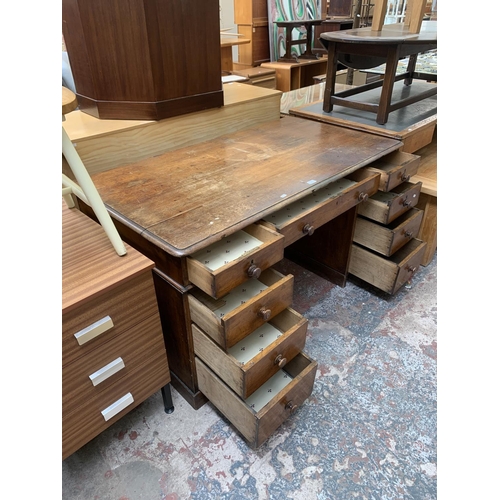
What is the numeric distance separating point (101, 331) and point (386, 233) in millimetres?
1169

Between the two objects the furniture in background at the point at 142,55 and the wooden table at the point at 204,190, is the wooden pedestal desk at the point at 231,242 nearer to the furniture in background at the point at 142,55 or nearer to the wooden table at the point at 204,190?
the wooden table at the point at 204,190

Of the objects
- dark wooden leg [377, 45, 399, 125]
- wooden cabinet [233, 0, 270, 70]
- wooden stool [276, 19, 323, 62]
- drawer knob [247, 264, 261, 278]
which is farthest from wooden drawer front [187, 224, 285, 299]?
wooden cabinet [233, 0, 270, 70]

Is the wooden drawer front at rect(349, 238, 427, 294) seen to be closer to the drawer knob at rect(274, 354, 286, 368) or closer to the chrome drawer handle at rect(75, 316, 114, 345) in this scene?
the drawer knob at rect(274, 354, 286, 368)

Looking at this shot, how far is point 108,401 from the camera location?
98 centimetres

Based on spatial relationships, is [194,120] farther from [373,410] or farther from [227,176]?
[373,410]

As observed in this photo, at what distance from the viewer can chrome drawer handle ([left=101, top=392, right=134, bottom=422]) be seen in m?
0.98

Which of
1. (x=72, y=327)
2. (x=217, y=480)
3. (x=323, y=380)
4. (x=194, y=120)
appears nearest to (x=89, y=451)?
(x=217, y=480)

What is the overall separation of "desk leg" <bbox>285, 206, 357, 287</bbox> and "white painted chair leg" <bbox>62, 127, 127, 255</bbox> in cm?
102

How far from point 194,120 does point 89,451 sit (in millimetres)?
1232

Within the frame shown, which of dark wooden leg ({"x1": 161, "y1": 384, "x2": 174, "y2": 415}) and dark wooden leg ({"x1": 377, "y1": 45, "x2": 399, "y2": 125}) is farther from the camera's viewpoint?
dark wooden leg ({"x1": 377, "y1": 45, "x2": 399, "y2": 125})

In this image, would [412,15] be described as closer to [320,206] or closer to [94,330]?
[320,206]

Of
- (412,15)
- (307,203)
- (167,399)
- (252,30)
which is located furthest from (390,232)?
(252,30)

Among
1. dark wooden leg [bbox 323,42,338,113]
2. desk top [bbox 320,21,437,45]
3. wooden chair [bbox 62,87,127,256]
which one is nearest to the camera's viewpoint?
wooden chair [bbox 62,87,127,256]

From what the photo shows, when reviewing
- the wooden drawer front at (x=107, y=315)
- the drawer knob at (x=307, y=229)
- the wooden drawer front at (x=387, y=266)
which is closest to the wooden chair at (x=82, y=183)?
the wooden drawer front at (x=107, y=315)
